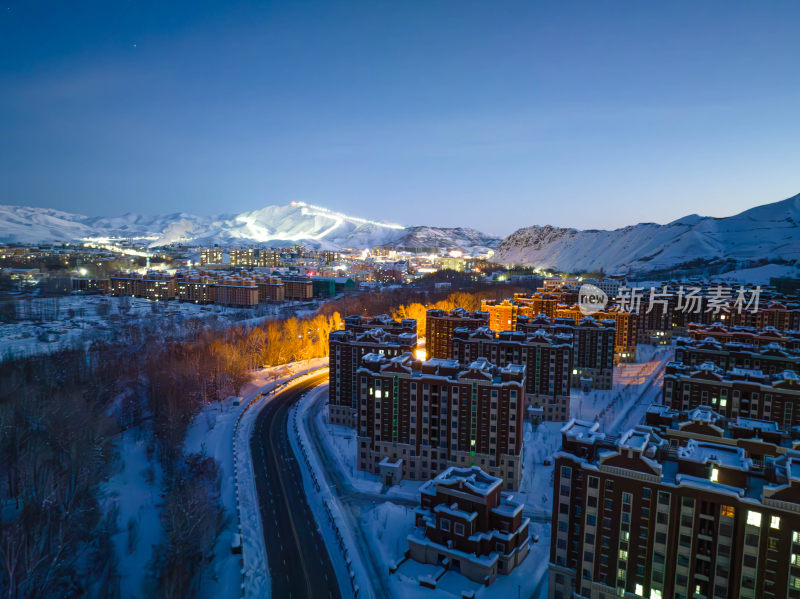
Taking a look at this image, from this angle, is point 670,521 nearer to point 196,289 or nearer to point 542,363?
point 542,363

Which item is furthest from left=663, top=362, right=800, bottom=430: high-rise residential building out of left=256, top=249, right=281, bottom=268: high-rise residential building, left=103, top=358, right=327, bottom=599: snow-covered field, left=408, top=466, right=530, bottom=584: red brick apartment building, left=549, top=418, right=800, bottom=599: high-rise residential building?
left=256, top=249, right=281, bottom=268: high-rise residential building

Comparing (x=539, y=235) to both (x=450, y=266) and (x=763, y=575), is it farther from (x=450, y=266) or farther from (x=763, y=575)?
(x=763, y=575)

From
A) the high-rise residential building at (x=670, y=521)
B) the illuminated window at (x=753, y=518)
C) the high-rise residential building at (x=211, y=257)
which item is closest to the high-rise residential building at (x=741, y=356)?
the high-rise residential building at (x=670, y=521)

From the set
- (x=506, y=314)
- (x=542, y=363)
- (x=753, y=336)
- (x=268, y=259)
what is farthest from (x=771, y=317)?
(x=268, y=259)

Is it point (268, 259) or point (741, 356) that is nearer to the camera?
point (741, 356)

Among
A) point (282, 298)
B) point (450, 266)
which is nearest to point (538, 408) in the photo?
point (282, 298)

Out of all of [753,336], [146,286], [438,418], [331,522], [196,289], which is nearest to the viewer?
[331,522]

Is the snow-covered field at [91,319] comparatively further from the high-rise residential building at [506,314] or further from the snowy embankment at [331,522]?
the high-rise residential building at [506,314]

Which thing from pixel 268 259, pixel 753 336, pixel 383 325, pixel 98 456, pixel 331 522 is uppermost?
pixel 268 259
